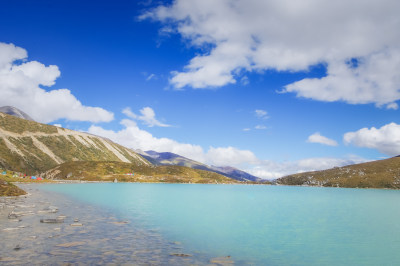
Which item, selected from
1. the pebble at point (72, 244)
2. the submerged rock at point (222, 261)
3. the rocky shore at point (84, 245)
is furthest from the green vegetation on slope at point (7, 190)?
the submerged rock at point (222, 261)

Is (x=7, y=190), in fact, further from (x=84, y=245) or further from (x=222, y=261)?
(x=222, y=261)

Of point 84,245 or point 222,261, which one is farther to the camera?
point 84,245

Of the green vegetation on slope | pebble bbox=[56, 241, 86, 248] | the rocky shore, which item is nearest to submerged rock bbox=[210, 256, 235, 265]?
the rocky shore

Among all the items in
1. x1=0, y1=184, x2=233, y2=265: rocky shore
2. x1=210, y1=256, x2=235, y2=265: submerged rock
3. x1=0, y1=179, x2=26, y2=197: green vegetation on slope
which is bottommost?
x1=210, y1=256, x2=235, y2=265: submerged rock

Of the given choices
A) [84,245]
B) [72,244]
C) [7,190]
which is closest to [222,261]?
[84,245]

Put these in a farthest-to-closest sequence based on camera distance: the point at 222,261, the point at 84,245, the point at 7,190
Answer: the point at 7,190 → the point at 84,245 → the point at 222,261

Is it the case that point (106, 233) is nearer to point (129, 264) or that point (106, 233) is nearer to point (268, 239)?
point (129, 264)

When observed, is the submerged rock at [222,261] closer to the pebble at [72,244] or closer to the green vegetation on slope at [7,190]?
the pebble at [72,244]

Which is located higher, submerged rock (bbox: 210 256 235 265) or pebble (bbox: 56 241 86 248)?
pebble (bbox: 56 241 86 248)

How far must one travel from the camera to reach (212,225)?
111 feet

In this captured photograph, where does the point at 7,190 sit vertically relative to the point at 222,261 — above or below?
above

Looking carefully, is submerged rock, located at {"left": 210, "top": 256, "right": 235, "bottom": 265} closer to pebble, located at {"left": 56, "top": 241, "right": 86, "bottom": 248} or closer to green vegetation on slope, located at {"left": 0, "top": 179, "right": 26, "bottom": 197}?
pebble, located at {"left": 56, "top": 241, "right": 86, "bottom": 248}

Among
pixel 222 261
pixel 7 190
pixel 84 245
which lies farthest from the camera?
pixel 7 190

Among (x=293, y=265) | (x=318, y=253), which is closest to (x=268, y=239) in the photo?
(x=318, y=253)
